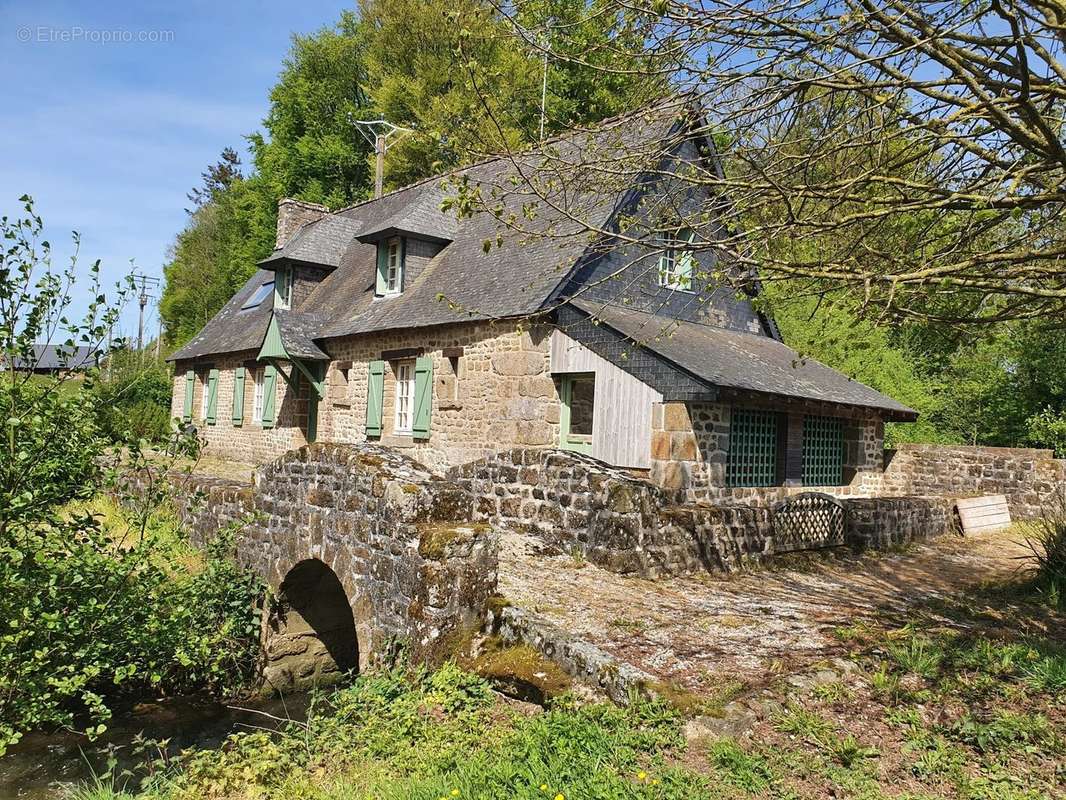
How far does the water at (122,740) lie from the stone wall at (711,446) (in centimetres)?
→ 569

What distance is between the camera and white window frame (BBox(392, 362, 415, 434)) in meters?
15.2

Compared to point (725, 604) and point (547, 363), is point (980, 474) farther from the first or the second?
point (725, 604)

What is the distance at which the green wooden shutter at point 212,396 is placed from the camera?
2197 cm

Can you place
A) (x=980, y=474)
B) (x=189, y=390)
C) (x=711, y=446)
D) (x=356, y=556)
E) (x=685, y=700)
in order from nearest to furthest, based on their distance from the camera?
(x=685, y=700) → (x=356, y=556) → (x=711, y=446) → (x=980, y=474) → (x=189, y=390)

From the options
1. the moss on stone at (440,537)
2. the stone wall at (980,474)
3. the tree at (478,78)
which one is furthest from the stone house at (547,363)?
the moss on stone at (440,537)

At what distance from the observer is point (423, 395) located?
47.4 feet

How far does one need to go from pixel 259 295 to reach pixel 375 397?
32.0 feet

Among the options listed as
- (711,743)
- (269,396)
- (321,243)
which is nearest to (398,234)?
(321,243)

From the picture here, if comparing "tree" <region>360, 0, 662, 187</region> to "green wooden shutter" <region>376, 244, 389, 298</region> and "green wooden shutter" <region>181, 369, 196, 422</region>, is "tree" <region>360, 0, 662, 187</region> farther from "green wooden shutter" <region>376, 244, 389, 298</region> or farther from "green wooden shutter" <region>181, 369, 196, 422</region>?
"green wooden shutter" <region>181, 369, 196, 422</region>

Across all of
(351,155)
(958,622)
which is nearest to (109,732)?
(958,622)

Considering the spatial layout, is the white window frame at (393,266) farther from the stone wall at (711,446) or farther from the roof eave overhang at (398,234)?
the stone wall at (711,446)

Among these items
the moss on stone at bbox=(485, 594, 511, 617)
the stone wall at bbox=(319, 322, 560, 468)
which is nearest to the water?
the moss on stone at bbox=(485, 594, 511, 617)

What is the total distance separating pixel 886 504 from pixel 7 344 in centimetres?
1049

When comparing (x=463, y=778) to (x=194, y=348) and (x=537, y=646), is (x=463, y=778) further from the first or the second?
(x=194, y=348)
